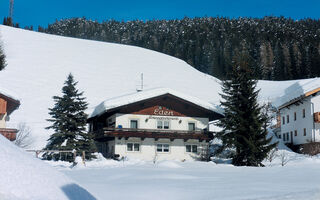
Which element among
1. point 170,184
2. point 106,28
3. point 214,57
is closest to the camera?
point 170,184

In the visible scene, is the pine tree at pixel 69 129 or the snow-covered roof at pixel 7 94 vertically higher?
→ the snow-covered roof at pixel 7 94

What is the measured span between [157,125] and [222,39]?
361ft

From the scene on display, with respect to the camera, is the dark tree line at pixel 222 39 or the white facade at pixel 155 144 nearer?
the white facade at pixel 155 144

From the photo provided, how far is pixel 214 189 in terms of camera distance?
927cm

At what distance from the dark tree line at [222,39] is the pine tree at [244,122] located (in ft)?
185

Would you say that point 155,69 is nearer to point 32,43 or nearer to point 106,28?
point 32,43

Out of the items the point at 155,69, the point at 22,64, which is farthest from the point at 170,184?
the point at 155,69

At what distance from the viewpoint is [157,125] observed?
3394 centimetres

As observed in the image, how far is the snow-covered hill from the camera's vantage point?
6258 centimetres

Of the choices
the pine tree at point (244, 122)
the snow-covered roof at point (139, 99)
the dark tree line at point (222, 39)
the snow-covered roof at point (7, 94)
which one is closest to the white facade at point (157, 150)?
the snow-covered roof at point (139, 99)

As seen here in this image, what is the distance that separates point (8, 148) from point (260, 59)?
384ft

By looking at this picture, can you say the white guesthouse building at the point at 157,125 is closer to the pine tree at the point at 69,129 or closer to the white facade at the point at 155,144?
the white facade at the point at 155,144

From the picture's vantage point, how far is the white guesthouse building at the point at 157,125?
3219 cm

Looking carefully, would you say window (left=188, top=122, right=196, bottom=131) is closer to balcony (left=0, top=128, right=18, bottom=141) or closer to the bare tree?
balcony (left=0, top=128, right=18, bottom=141)
